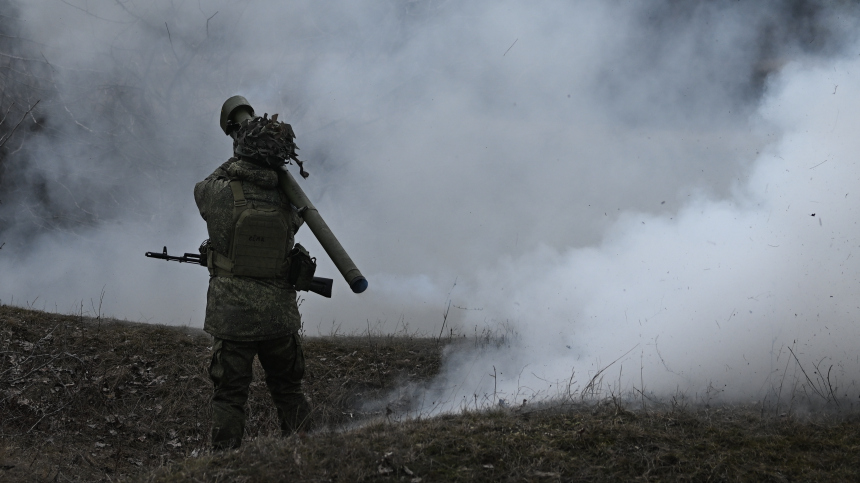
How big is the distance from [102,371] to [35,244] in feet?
24.2

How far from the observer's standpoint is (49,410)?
688 centimetres

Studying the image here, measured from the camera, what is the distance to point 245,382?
521 cm

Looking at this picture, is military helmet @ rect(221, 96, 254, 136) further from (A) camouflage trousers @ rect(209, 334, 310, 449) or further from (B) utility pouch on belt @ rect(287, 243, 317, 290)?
(A) camouflage trousers @ rect(209, 334, 310, 449)

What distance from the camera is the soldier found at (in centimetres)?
514

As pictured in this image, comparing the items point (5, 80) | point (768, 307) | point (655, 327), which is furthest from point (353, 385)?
Answer: point (5, 80)

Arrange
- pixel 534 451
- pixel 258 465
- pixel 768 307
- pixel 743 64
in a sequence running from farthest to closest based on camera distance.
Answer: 1. pixel 743 64
2. pixel 768 307
3. pixel 534 451
4. pixel 258 465

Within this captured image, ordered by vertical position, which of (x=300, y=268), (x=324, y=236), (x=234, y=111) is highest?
(x=234, y=111)

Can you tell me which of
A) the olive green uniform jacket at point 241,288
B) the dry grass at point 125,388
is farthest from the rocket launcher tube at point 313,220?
the dry grass at point 125,388

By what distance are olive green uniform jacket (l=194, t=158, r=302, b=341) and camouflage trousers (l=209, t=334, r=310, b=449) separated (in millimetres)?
116

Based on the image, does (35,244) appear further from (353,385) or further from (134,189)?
(353,385)

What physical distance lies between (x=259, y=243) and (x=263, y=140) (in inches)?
28.8

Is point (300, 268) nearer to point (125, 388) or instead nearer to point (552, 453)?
point (552, 453)

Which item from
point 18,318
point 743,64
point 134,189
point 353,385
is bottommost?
point 353,385

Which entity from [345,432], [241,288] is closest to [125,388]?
[241,288]
